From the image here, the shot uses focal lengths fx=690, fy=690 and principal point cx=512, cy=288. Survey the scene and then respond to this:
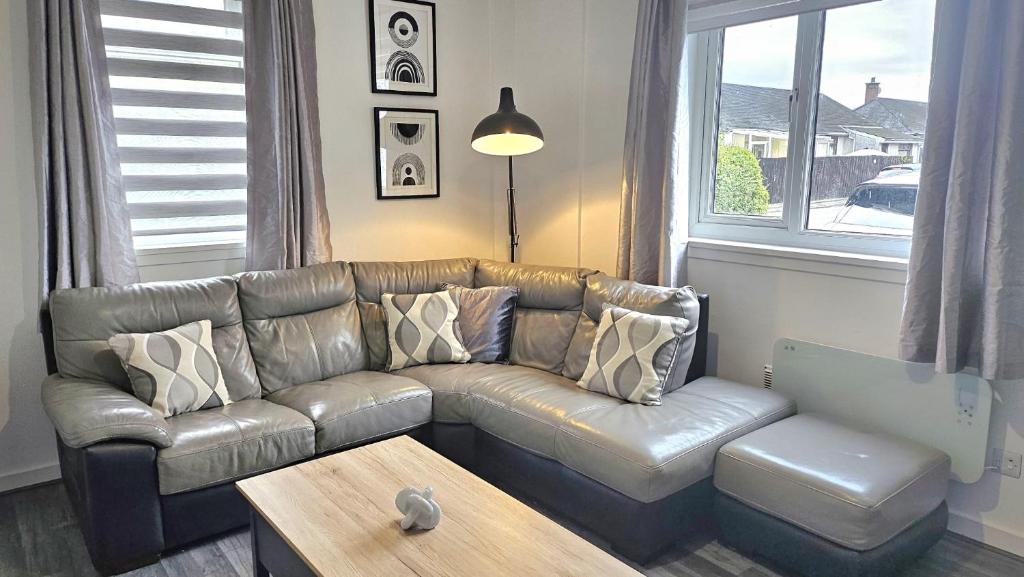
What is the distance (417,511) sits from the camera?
1853mm

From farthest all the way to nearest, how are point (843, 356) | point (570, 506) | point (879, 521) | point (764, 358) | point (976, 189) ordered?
point (764, 358)
point (843, 356)
point (570, 506)
point (976, 189)
point (879, 521)

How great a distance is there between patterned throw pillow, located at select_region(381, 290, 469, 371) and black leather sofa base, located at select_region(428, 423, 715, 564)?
487mm

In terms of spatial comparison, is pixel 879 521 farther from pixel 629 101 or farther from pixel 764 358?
pixel 629 101

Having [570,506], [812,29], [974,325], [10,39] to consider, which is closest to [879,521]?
[974,325]

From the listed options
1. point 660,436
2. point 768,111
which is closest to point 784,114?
point 768,111

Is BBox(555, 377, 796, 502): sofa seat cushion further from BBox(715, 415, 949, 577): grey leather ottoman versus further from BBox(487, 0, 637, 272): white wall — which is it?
BBox(487, 0, 637, 272): white wall

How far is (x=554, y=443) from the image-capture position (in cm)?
272

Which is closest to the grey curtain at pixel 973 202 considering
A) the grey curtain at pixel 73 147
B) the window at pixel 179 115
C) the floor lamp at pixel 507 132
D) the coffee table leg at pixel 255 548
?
the floor lamp at pixel 507 132

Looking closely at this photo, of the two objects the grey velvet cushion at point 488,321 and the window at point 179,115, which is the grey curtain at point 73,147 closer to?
the window at point 179,115

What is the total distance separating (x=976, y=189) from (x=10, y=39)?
3.82 meters

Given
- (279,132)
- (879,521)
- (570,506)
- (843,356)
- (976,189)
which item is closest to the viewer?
(879,521)

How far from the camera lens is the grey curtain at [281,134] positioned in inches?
133

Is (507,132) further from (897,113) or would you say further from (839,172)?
(897,113)

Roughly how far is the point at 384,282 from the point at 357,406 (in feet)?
2.95
